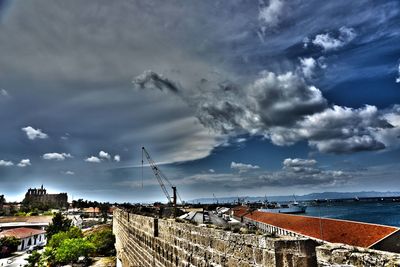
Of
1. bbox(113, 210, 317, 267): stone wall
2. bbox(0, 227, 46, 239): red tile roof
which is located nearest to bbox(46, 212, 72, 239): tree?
bbox(0, 227, 46, 239): red tile roof

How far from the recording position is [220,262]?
495 centimetres

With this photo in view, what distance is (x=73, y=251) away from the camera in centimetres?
3344

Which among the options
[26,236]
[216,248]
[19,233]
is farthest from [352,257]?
[19,233]

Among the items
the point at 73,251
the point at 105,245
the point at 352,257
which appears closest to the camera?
the point at 352,257

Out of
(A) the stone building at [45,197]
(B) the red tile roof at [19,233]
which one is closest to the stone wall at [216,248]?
(B) the red tile roof at [19,233]

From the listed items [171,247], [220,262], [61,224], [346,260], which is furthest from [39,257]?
[346,260]

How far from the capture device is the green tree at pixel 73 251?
33406 millimetres

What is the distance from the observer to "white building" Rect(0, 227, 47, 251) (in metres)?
60.8

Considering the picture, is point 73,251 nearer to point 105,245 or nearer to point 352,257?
point 105,245

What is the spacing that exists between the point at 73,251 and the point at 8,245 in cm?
3196

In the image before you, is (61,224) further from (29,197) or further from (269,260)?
(29,197)

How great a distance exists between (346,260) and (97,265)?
32.4m

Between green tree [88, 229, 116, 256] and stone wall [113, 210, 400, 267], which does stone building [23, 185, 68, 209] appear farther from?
stone wall [113, 210, 400, 267]

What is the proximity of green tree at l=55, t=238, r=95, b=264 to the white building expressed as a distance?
109 ft
